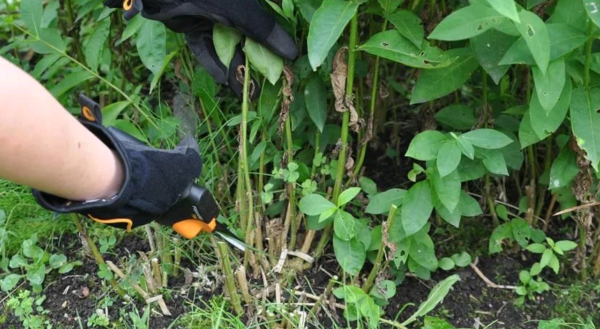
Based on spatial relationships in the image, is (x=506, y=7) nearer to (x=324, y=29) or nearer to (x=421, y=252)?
(x=324, y=29)

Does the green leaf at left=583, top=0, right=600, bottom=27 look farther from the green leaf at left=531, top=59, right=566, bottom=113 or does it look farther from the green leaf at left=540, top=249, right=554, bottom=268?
the green leaf at left=540, top=249, right=554, bottom=268

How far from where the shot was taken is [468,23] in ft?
4.10

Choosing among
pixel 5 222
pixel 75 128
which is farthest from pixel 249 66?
pixel 5 222

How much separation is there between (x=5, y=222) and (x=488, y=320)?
130cm

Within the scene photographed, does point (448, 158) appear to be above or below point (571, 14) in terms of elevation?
below

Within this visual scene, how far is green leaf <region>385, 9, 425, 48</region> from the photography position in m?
1.41

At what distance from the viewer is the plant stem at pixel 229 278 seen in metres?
1.57

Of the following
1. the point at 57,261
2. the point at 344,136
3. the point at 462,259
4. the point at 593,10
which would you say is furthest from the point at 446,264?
the point at 57,261

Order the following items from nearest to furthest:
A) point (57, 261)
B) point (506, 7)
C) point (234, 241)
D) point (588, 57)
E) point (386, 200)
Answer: point (506, 7) < point (588, 57) < point (386, 200) < point (234, 241) < point (57, 261)

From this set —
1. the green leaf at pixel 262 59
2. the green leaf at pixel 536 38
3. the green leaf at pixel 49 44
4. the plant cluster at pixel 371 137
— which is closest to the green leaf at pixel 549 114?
the plant cluster at pixel 371 137

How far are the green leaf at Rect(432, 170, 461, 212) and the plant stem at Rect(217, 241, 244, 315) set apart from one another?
480 mm

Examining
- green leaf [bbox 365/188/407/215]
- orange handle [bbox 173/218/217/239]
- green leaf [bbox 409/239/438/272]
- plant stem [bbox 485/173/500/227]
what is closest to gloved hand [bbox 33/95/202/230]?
orange handle [bbox 173/218/217/239]

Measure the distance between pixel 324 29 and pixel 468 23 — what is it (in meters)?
0.26

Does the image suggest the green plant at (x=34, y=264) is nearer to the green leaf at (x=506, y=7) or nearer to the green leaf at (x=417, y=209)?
the green leaf at (x=417, y=209)
